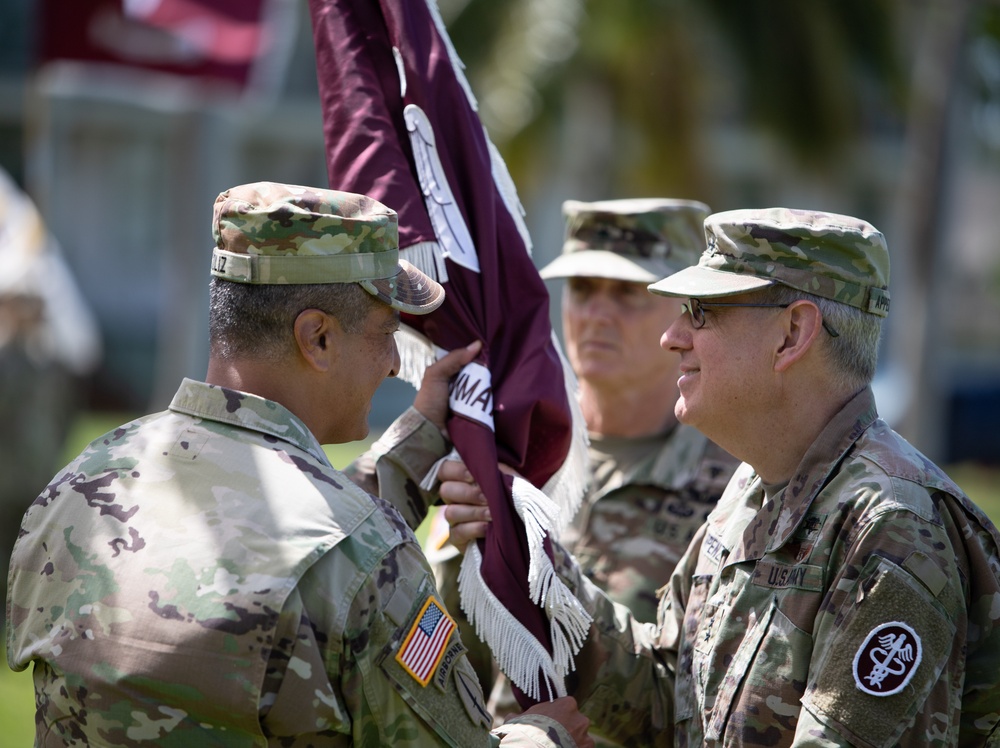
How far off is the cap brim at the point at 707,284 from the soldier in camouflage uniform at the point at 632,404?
111 centimetres

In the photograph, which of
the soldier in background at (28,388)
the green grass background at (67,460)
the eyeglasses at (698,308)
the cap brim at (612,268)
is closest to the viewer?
the eyeglasses at (698,308)

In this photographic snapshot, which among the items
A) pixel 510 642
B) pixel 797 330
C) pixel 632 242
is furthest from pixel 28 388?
pixel 797 330

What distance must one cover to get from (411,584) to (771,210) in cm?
116

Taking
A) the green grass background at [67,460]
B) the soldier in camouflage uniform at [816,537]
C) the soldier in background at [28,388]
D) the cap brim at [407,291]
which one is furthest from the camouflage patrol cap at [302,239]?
the soldier in background at [28,388]

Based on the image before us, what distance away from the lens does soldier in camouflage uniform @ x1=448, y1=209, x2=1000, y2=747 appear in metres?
2.31

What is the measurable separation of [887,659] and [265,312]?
1.40 m

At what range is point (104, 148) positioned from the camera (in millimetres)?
25078

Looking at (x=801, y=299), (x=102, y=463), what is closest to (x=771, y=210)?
(x=801, y=299)

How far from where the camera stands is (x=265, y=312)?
2.46 m

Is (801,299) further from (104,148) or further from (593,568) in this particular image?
(104,148)

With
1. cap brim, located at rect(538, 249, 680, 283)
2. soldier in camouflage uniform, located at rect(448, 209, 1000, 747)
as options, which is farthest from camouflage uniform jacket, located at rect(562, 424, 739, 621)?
soldier in camouflage uniform, located at rect(448, 209, 1000, 747)

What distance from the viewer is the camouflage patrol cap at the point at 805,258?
8.42 ft

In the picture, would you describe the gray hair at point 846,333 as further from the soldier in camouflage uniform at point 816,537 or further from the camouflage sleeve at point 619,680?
the camouflage sleeve at point 619,680

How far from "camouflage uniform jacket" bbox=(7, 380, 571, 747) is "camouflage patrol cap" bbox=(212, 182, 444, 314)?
267mm
